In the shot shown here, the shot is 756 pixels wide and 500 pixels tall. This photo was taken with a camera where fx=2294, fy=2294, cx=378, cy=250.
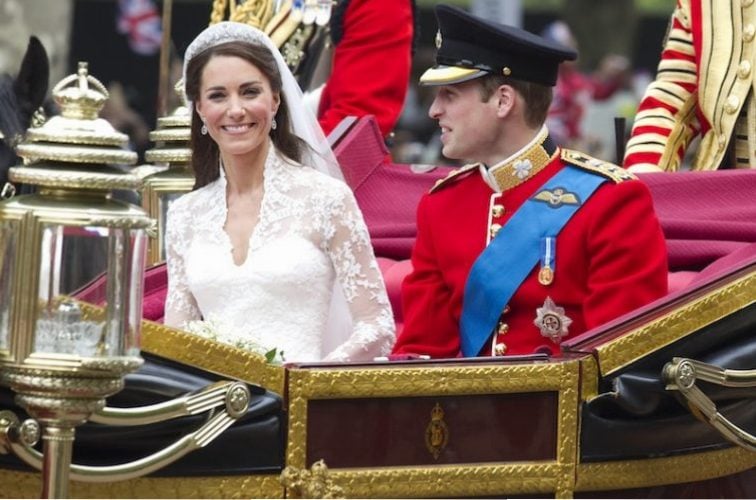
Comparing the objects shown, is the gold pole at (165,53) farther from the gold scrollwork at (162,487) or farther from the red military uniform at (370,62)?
the gold scrollwork at (162,487)

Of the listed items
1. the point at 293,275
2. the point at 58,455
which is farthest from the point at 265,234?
the point at 58,455

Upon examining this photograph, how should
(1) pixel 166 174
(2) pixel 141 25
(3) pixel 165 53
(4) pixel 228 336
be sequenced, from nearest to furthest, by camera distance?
1. (4) pixel 228 336
2. (1) pixel 166 174
3. (3) pixel 165 53
4. (2) pixel 141 25

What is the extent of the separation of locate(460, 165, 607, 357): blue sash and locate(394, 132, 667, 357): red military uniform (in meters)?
0.02

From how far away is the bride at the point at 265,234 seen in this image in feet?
16.2

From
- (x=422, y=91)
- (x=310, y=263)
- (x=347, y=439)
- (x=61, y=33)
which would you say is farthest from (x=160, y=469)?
(x=422, y=91)

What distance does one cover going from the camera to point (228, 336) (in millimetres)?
4535

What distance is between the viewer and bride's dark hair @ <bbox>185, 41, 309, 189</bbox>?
16.2 feet

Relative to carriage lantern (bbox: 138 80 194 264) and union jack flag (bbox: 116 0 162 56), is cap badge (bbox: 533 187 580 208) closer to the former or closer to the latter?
carriage lantern (bbox: 138 80 194 264)

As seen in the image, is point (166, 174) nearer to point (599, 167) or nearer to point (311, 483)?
point (599, 167)

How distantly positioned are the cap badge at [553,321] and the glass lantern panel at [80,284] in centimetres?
160

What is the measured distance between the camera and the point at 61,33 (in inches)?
556

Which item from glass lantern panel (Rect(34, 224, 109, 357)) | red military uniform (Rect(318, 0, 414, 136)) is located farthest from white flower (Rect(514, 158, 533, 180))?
red military uniform (Rect(318, 0, 414, 136))

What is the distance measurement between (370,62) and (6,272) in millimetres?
3792

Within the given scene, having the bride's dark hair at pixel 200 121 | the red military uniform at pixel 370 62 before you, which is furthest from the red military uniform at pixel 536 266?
the red military uniform at pixel 370 62
